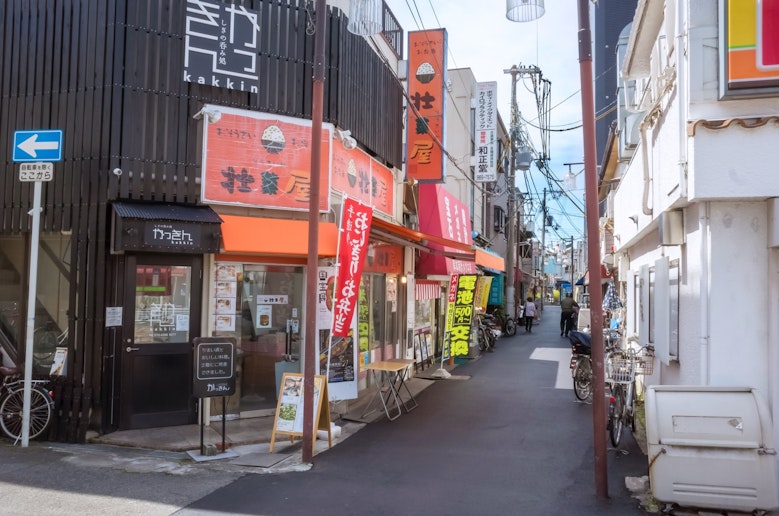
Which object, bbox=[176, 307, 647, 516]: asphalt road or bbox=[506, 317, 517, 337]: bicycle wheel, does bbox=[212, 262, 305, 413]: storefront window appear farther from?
bbox=[506, 317, 517, 337]: bicycle wheel

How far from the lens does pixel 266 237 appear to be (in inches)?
343

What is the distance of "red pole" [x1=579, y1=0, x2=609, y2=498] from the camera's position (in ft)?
19.4

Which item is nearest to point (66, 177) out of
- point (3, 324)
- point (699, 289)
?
point (3, 324)

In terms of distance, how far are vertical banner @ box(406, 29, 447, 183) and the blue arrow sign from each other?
289 inches

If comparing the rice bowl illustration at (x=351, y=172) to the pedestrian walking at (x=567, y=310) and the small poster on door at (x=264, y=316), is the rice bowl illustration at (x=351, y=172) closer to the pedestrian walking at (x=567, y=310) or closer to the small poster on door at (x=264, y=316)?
the small poster on door at (x=264, y=316)

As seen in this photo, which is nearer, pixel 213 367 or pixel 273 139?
pixel 213 367

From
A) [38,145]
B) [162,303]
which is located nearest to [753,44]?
[162,303]

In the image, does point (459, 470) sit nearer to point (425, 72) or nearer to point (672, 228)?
point (672, 228)

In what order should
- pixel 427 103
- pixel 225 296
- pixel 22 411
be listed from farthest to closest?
pixel 427 103 < pixel 225 296 < pixel 22 411

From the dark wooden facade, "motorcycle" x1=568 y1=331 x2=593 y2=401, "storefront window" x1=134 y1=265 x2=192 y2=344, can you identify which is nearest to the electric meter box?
"motorcycle" x1=568 y1=331 x2=593 y2=401

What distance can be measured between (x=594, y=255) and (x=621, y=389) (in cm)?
324

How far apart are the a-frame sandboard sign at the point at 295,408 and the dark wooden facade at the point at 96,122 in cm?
239

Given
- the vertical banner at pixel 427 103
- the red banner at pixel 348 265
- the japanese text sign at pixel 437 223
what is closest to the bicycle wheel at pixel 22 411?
the red banner at pixel 348 265

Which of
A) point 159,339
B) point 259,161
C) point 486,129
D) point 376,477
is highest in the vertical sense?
point 486,129
